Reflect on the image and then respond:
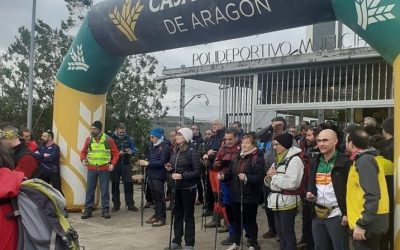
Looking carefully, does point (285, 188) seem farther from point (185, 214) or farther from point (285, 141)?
point (185, 214)

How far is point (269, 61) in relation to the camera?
12.7 m

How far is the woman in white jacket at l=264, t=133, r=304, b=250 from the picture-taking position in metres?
5.13

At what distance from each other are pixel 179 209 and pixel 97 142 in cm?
281

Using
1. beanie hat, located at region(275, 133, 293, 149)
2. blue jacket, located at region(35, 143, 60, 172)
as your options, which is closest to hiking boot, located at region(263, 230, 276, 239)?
beanie hat, located at region(275, 133, 293, 149)

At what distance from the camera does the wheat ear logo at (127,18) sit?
7180mm

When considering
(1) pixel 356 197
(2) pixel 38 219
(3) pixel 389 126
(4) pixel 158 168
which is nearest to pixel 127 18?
(4) pixel 158 168

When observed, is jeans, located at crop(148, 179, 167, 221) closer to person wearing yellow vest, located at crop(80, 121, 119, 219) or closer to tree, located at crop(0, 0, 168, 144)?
person wearing yellow vest, located at crop(80, 121, 119, 219)

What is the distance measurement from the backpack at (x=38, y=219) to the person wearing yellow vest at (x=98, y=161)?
5735 mm

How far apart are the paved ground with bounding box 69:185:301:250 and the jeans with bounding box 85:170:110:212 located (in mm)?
249

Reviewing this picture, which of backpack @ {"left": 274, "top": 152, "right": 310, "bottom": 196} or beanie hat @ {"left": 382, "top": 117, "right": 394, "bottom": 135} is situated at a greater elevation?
beanie hat @ {"left": 382, "top": 117, "right": 394, "bottom": 135}

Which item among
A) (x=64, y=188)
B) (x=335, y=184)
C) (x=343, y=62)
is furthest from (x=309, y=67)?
(x=335, y=184)

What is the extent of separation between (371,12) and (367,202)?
1.88 metres

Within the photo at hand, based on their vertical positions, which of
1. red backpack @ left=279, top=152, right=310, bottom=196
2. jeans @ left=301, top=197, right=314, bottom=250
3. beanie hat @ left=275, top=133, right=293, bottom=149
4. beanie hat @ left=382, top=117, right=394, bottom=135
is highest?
beanie hat @ left=382, top=117, right=394, bottom=135

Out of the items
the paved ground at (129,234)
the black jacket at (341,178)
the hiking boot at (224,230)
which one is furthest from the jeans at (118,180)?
the black jacket at (341,178)
